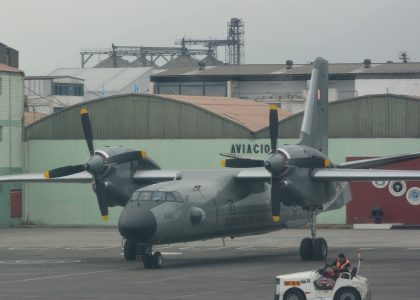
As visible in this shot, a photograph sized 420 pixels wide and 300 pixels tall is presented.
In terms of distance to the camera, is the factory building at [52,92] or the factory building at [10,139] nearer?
the factory building at [10,139]

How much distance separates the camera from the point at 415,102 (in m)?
64.7

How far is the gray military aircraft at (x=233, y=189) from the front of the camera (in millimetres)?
38781

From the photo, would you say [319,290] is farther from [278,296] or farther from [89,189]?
[89,189]

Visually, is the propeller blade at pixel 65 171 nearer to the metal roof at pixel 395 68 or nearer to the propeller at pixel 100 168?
the propeller at pixel 100 168

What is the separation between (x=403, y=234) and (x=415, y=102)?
10.6m

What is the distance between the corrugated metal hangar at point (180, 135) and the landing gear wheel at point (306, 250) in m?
23.3

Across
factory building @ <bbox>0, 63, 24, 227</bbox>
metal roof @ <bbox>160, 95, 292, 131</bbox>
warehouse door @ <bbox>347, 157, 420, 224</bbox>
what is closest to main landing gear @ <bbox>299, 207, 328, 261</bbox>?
warehouse door @ <bbox>347, 157, 420, 224</bbox>

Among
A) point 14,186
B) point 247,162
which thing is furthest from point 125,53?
point 247,162

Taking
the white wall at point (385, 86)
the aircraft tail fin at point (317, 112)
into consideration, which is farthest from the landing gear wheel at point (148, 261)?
the white wall at point (385, 86)

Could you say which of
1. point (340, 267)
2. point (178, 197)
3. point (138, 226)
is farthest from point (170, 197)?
point (340, 267)

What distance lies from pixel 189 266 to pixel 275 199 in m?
4.41

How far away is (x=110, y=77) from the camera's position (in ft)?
446

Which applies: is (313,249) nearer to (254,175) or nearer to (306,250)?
(306,250)

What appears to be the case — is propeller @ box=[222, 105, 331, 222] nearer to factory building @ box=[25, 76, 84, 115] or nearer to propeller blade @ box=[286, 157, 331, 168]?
propeller blade @ box=[286, 157, 331, 168]
